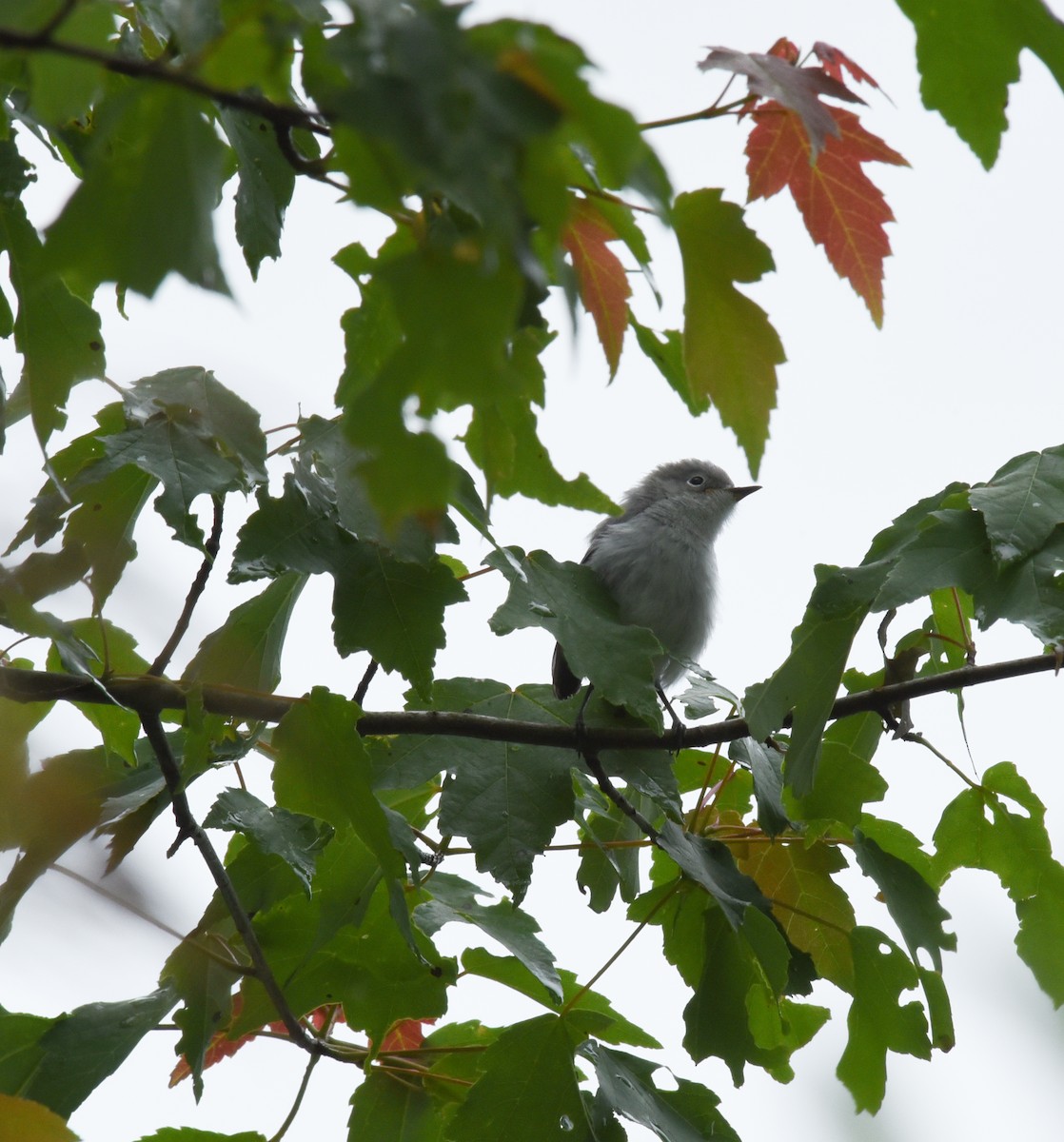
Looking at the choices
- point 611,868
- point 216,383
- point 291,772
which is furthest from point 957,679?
point 216,383

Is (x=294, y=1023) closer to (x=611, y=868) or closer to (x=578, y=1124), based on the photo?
(x=578, y=1124)

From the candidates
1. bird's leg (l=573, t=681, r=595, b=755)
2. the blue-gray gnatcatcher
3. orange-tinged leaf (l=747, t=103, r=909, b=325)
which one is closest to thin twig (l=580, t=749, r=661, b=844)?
bird's leg (l=573, t=681, r=595, b=755)

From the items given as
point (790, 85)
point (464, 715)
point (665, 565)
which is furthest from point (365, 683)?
point (665, 565)

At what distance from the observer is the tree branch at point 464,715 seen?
1.90 meters

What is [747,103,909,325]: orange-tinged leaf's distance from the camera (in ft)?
5.82

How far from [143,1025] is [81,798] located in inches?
18.6

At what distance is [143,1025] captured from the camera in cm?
202

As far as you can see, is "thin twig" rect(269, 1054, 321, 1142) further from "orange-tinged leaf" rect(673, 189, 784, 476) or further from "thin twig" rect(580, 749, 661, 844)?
"orange-tinged leaf" rect(673, 189, 784, 476)

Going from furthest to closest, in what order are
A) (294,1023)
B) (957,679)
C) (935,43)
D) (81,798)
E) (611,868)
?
1. (611,868)
2. (957,679)
3. (294,1023)
4. (81,798)
5. (935,43)

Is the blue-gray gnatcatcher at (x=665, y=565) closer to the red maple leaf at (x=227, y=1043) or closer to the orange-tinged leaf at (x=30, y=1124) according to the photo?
the red maple leaf at (x=227, y=1043)

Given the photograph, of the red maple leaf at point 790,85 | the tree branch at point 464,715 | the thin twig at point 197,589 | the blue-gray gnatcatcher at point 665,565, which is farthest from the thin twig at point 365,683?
the blue-gray gnatcatcher at point 665,565

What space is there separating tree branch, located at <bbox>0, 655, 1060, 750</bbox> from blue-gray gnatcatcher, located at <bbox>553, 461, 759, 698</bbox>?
1610 mm

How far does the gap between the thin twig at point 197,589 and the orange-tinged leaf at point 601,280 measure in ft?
2.21

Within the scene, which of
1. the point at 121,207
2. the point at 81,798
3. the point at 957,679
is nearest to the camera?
the point at 121,207
